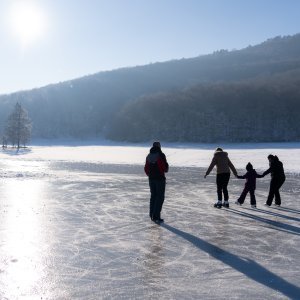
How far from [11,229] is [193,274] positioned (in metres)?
4.32

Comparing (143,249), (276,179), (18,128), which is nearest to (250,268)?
(143,249)

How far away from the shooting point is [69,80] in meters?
182

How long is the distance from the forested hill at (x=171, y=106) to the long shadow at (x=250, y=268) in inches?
3012

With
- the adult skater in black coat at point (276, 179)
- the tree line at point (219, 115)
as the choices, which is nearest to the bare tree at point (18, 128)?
the tree line at point (219, 115)

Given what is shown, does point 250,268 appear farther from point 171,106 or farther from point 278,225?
point 171,106

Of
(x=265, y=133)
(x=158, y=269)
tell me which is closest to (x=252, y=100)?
(x=265, y=133)

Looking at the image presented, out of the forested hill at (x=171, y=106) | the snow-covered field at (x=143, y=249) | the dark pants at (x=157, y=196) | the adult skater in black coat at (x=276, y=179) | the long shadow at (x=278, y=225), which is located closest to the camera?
the snow-covered field at (x=143, y=249)

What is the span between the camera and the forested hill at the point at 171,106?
298 ft

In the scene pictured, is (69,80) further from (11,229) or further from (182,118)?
(11,229)

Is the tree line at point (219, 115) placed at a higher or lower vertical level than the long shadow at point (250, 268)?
higher

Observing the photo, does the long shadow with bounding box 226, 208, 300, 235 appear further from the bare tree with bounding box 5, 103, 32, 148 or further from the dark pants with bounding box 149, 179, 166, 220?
A: the bare tree with bounding box 5, 103, 32, 148

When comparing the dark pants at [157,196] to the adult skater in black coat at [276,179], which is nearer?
the dark pants at [157,196]

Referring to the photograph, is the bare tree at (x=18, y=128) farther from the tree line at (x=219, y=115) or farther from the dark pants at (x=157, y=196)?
the dark pants at (x=157, y=196)

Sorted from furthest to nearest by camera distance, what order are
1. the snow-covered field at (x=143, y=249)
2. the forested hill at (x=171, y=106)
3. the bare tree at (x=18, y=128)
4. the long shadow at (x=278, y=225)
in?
the forested hill at (x=171, y=106)
the bare tree at (x=18, y=128)
the long shadow at (x=278, y=225)
the snow-covered field at (x=143, y=249)
